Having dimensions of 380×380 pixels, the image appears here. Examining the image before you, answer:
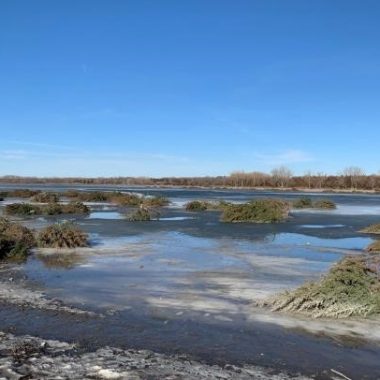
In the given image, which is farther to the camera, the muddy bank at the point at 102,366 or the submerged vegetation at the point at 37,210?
the submerged vegetation at the point at 37,210

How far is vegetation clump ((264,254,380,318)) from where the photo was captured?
10.7m

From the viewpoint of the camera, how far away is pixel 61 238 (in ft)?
68.5

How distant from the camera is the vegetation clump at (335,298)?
10688 mm

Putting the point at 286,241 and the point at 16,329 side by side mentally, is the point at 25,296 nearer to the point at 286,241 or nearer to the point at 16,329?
the point at 16,329

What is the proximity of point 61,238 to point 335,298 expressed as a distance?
12.4m

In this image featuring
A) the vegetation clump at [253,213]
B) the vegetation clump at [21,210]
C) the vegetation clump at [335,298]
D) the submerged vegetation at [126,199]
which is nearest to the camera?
the vegetation clump at [335,298]

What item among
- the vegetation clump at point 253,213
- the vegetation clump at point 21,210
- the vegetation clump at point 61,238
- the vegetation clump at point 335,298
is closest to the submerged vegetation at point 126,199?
the vegetation clump at point 21,210

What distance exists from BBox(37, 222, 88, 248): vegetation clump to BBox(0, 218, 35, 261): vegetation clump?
16.4 inches

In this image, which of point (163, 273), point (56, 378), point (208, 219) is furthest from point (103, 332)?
point (208, 219)

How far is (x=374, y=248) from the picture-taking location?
2112cm

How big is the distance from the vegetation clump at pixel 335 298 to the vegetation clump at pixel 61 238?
436 inches

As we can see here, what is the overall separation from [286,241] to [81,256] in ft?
30.3

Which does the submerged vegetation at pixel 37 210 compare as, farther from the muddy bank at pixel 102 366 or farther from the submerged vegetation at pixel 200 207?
the muddy bank at pixel 102 366

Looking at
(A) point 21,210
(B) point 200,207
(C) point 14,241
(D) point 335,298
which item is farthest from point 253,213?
(D) point 335,298
